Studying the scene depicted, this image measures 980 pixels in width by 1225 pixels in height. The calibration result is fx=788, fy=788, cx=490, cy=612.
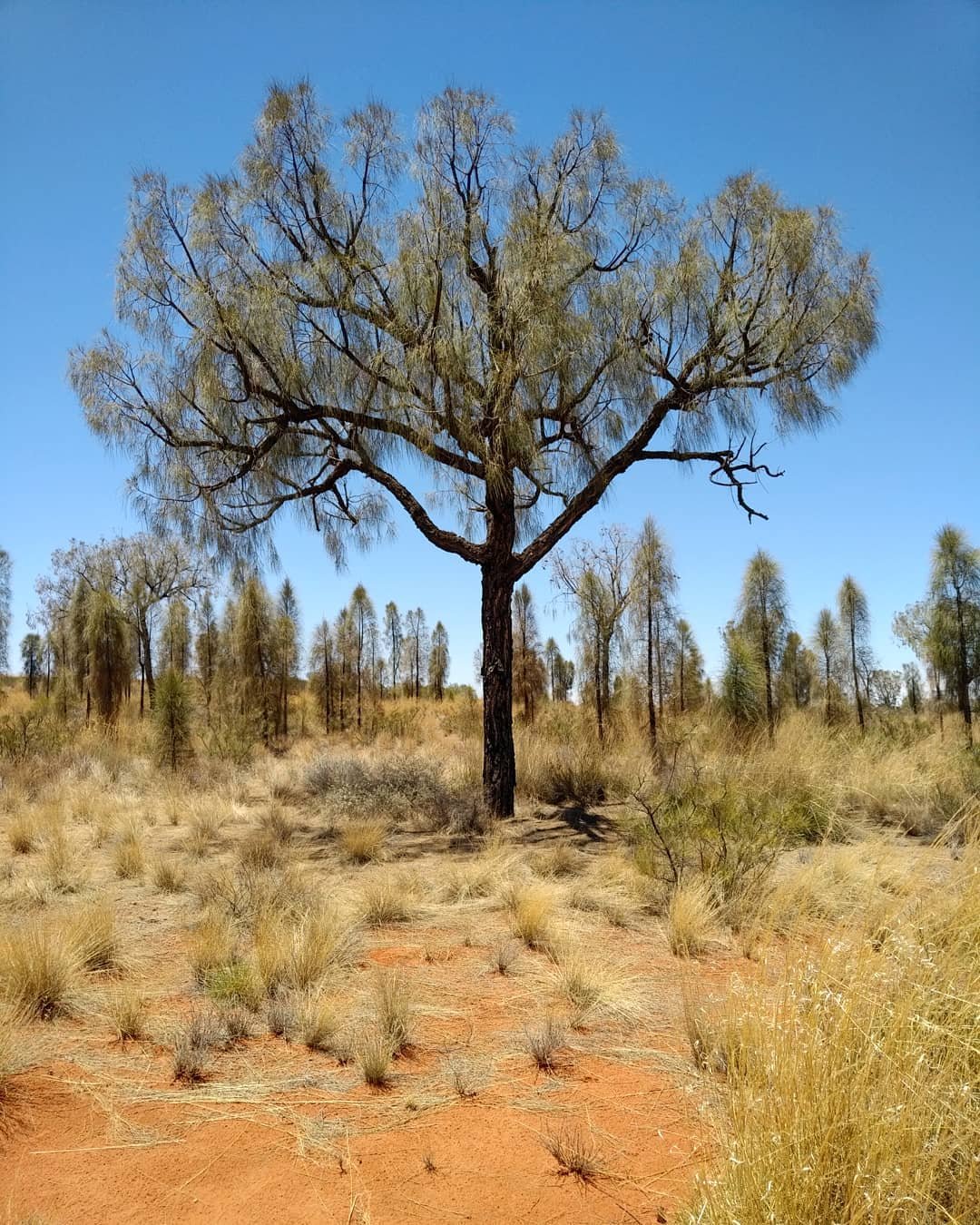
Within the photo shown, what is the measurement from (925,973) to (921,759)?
35.9 ft

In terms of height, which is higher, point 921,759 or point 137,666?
point 137,666

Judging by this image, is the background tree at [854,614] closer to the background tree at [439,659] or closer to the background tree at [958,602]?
the background tree at [958,602]

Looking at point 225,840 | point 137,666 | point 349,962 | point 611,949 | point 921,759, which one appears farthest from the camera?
point 137,666

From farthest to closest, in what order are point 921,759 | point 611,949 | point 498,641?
1. point 921,759
2. point 498,641
3. point 611,949

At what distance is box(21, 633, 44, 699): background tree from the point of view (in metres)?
53.3

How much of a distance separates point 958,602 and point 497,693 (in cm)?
1934

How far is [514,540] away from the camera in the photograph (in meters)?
11.2

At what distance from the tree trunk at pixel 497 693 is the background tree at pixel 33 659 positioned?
4916 cm

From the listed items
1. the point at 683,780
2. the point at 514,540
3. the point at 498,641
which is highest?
the point at 514,540

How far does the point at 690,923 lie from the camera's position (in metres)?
5.54

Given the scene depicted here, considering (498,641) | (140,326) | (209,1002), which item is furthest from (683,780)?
(140,326)

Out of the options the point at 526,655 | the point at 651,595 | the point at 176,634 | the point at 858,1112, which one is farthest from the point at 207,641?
the point at 858,1112

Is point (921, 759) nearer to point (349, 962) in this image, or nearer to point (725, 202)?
point (725, 202)

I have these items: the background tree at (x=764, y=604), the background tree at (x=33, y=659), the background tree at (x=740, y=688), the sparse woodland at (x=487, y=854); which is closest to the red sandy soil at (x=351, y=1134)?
the sparse woodland at (x=487, y=854)
